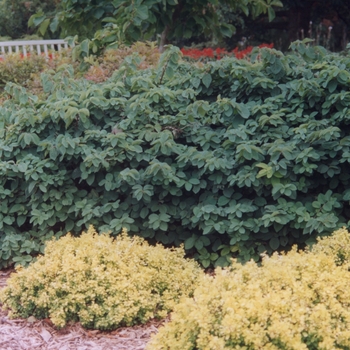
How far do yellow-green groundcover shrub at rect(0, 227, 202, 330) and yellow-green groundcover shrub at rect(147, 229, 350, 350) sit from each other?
62 centimetres

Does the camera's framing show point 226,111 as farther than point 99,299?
Yes

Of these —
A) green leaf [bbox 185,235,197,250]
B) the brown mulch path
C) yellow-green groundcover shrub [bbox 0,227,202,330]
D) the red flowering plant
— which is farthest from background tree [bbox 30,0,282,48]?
the brown mulch path

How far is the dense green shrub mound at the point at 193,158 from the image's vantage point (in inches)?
163

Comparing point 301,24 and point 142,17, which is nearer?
point 142,17

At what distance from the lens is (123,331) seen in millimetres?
3557

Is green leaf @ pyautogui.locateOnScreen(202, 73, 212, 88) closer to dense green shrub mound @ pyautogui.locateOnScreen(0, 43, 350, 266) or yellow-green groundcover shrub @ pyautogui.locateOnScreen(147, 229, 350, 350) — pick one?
dense green shrub mound @ pyautogui.locateOnScreen(0, 43, 350, 266)

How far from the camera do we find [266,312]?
262cm

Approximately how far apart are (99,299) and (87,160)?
44.7 inches

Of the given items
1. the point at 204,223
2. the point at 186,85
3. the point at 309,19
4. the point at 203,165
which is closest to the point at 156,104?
the point at 186,85

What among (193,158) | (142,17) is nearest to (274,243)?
(193,158)

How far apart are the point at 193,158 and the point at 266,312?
1.78 m

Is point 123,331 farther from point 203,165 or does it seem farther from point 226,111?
point 226,111

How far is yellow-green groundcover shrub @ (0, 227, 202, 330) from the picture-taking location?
348 centimetres

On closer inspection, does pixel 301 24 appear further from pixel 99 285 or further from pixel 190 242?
pixel 99 285
